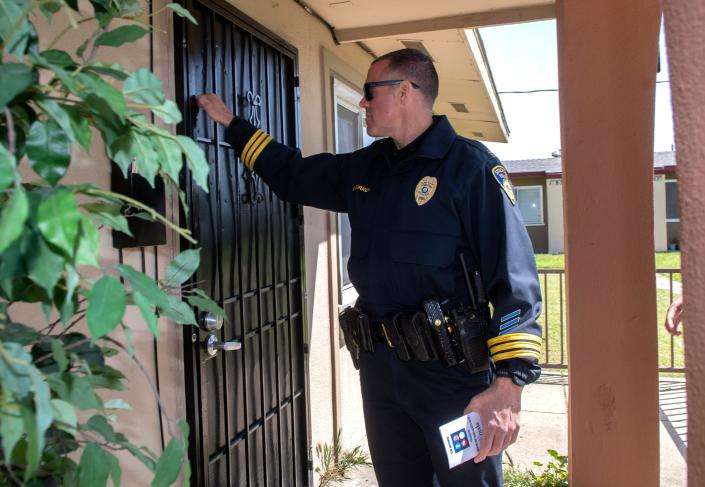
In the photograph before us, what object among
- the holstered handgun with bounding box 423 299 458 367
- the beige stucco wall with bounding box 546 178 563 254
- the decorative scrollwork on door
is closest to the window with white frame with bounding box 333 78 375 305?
the decorative scrollwork on door

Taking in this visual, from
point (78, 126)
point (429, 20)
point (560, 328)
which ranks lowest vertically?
point (560, 328)

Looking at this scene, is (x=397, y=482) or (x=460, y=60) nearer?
(x=397, y=482)

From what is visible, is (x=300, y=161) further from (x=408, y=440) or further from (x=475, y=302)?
(x=408, y=440)

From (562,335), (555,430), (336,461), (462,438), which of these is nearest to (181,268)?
(462,438)

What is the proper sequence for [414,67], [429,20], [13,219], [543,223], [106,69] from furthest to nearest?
[543,223] < [429,20] < [414,67] < [106,69] < [13,219]

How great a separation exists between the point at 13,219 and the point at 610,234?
2657 millimetres

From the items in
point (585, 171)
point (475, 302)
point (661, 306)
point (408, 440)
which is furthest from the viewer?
point (661, 306)

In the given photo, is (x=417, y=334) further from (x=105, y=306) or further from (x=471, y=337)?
(x=105, y=306)

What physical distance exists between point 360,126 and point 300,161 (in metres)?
2.49

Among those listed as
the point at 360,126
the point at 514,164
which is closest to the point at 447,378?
the point at 360,126

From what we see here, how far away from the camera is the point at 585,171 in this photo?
274cm

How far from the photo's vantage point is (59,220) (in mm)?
565

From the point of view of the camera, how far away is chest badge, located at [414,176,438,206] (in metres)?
2.27

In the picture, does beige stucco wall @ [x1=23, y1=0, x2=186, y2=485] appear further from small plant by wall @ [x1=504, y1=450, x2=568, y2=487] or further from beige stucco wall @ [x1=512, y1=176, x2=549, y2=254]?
beige stucco wall @ [x1=512, y1=176, x2=549, y2=254]
